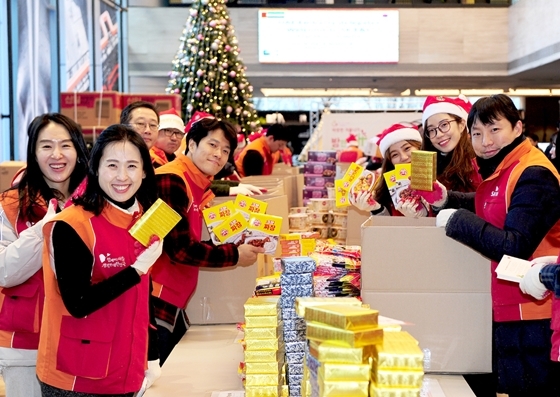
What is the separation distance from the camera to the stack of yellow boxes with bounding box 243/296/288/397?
1.97 m

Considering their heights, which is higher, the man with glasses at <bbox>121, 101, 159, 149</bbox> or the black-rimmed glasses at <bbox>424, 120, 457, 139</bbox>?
the man with glasses at <bbox>121, 101, 159, 149</bbox>

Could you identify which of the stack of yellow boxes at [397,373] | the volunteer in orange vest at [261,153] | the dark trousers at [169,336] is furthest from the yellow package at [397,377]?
the volunteer in orange vest at [261,153]

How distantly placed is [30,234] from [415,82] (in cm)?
1399

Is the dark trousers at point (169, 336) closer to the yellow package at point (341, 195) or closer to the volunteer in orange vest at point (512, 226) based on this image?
the yellow package at point (341, 195)

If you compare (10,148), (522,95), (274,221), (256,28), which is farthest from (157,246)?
(522,95)

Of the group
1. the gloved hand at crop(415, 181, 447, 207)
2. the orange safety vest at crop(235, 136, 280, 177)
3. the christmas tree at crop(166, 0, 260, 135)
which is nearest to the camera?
the gloved hand at crop(415, 181, 447, 207)

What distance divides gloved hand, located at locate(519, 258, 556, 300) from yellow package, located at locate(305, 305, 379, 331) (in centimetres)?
83

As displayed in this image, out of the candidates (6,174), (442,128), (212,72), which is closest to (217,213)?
(442,128)

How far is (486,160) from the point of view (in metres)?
2.65

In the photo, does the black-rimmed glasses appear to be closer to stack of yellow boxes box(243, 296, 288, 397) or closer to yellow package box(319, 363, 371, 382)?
stack of yellow boxes box(243, 296, 288, 397)

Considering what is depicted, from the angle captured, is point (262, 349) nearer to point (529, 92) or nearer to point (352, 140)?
point (352, 140)

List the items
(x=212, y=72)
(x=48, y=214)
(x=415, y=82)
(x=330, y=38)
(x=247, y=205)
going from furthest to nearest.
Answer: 1. (x=415, y=82)
2. (x=330, y=38)
3. (x=212, y=72)
4. (x=247, y=205)
5. (x=48, y=214)

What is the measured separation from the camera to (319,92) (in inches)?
667

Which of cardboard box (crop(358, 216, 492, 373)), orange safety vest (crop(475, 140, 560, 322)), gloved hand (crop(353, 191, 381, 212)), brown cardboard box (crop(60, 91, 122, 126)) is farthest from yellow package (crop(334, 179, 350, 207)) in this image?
brown cardboard box (crop(60, 91, 122, 126))
